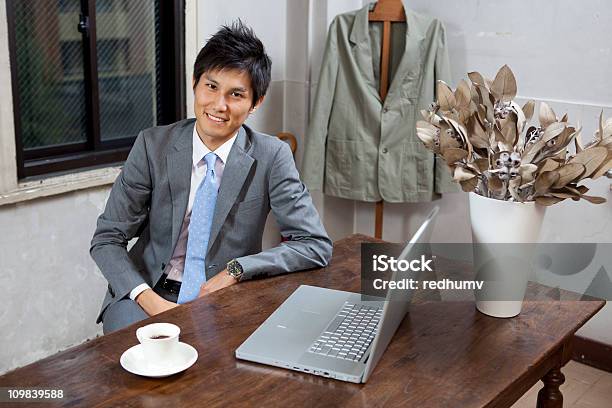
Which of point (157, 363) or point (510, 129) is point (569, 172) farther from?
point (157, 363)

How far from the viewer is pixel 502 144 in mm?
1692

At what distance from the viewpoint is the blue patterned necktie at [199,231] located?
83.3 inches

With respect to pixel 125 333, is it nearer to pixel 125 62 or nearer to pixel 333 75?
pixel 125 62

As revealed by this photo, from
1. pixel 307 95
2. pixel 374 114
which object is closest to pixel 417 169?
pixel 374 114

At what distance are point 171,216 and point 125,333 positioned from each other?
0.56 meters

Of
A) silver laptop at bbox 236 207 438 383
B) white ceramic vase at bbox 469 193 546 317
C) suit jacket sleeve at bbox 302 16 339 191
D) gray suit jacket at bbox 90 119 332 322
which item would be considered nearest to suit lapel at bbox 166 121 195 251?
gray suit jacket at bbox 90 119 332 322

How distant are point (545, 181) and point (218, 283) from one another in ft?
2.78

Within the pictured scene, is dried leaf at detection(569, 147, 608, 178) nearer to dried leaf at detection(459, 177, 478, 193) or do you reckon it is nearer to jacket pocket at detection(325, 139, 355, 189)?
dried leaf at detection(459, 177, 478, 193)

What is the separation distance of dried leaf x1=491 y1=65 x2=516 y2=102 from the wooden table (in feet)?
1.68

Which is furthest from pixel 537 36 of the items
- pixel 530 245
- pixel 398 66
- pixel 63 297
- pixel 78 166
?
pixel 63 297

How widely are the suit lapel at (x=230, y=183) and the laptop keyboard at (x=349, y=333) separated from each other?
0.50 m

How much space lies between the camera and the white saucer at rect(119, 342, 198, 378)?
4.72 ft

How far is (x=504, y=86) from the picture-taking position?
5.67 feet

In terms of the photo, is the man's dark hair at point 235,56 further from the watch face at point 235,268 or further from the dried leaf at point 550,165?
the dried leaf at point 550,165
